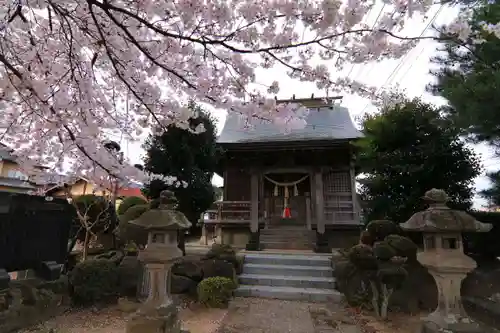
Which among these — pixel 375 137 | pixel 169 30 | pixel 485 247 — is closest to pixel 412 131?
pixel 375 137

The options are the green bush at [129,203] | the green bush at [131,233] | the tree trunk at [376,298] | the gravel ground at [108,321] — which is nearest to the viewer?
the gravel ground at [108,321]

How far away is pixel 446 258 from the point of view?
2799 millimetres

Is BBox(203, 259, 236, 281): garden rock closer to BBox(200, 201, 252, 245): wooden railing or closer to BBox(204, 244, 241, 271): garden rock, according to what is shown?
BBox(204, 244, 241, 271): garden rock

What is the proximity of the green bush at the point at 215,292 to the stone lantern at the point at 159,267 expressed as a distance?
5.34 ft

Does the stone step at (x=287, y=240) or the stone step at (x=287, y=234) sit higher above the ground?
the stone step at (x=287, y=234)

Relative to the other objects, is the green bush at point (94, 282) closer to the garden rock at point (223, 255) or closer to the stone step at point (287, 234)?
the garden rock at point (223, 255)

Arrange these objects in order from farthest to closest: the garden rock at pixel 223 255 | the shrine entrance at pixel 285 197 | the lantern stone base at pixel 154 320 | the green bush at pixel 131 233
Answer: the shrine entrance at pixel 285 197
the garden rock at pixel 223 255
the green bush at pixel 131 233
the lantern stone base at pixel 154 320

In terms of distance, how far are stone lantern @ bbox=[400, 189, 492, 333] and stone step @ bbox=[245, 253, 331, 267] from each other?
13.8 ft

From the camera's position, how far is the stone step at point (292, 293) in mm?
5609

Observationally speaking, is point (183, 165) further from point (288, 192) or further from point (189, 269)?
point (288, 192)

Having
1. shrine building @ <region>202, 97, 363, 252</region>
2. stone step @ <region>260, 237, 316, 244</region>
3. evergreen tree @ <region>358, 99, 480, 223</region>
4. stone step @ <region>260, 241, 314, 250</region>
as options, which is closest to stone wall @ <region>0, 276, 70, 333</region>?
shrine building @ <region>202, 97, 363, 252</region>

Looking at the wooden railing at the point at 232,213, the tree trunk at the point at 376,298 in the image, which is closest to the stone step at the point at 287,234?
the wooden railing at the point at 232,213

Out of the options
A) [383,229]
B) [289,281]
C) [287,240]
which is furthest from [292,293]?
[287,240]

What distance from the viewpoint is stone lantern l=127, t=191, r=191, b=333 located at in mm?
3361
